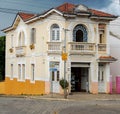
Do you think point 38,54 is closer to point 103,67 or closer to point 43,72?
point 43,72

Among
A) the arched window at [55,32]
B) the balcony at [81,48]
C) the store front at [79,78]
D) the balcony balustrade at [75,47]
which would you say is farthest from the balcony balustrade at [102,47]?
the arched window at [55,32]

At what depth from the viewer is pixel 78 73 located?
43719mm

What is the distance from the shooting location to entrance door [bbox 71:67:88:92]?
140 ft

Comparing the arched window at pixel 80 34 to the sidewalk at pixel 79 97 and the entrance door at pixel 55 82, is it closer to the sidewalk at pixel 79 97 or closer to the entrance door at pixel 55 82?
the entrance door at pixel 55 82

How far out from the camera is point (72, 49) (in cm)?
4050

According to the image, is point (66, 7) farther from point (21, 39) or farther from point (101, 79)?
point (21, 39)

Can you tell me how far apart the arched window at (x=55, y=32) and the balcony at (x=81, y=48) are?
168cm

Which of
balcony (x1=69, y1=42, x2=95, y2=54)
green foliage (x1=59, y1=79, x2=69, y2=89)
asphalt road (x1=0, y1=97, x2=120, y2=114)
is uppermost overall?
balcony (x1=69, y1=42, x2=95, y2=54)

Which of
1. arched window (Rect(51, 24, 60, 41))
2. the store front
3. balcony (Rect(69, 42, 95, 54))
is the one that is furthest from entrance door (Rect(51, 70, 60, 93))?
arched window (Rect(51, 24, 60, 41))

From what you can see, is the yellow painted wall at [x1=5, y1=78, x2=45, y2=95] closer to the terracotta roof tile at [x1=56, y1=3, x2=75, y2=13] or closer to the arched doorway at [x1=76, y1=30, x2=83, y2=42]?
the arched doorway at [x1=76, y1=30, x2=83, y2=42]

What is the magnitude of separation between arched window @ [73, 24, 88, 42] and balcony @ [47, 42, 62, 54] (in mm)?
1792

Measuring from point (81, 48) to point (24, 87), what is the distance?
413 inches

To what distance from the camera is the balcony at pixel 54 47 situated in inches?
1597

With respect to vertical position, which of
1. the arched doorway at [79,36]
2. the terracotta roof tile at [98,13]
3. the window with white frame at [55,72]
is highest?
the terracotta roof tile at [98,13]
